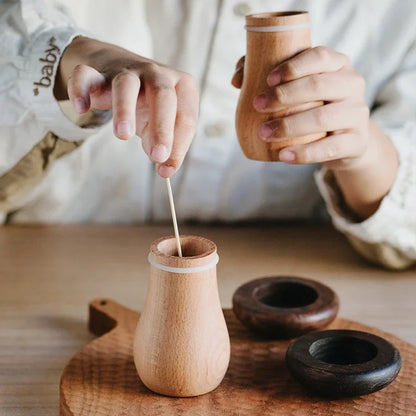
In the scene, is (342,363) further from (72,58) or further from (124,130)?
(72,58)

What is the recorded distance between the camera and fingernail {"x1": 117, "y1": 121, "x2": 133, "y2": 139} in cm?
50

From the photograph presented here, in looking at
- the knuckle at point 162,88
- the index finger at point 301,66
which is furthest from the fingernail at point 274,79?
the knuckle at point 162,88

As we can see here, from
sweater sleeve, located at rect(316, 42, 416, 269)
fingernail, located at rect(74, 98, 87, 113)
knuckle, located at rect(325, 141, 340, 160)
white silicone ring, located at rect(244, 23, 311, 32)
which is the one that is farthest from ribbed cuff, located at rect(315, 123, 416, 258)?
fingernail, located at rect(74, 98, 87, 113)

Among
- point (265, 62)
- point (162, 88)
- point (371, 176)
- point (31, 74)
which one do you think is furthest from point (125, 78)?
point (371, 176)

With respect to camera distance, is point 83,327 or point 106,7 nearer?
point 83,327

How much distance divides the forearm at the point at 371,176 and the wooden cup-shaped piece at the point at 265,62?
0.15 metres

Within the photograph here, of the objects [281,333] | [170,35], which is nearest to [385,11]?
[170,35]

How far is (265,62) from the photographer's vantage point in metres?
0.60

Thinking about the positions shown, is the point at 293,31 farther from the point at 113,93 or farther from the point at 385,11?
the point at 385,11

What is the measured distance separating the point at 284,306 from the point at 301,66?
0.73 feet

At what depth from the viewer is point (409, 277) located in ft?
2.76

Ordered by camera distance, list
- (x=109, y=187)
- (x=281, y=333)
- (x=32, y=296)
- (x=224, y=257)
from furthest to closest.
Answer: (x=109, y=187)
(x=224, y=257)
(x=32, y=296)
(x=281, y=333)

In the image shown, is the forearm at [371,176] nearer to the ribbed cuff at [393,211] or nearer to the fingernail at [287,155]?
the ribbed cuff at [393,211]

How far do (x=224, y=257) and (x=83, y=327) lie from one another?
0.77ft
